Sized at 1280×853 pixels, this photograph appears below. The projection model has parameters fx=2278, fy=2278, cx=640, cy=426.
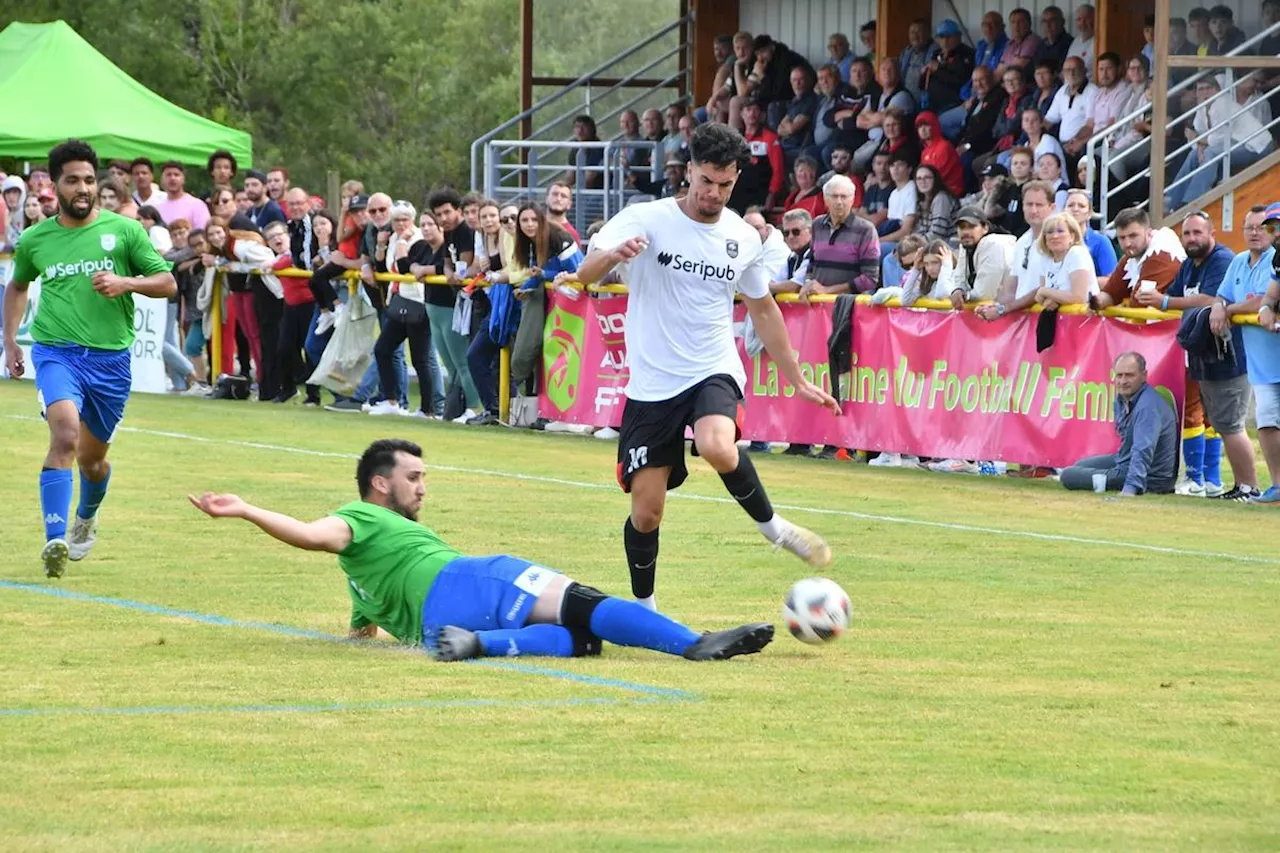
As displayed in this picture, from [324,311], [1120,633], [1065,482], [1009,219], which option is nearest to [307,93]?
[324,311]

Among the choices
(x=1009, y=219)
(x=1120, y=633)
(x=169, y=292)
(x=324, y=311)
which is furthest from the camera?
(x=324, y=311)

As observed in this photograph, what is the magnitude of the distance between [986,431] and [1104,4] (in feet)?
25.6

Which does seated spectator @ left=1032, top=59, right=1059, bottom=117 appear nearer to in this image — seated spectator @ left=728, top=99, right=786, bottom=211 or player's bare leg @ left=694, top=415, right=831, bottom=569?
seated spectator @ left=728, top=99, right=786, bottom=211

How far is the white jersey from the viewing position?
391 inches

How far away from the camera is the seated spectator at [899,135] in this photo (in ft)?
78.8

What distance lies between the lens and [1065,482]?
55.0 feet

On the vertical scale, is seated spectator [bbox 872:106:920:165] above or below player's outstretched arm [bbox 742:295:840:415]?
above

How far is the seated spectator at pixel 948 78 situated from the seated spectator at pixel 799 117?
1799mm

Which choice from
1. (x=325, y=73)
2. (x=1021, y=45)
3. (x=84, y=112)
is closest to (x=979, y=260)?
(x=1021, y=45)

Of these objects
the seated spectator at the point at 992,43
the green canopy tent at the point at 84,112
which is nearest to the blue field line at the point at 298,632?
the seated spectator at the point at 992,43

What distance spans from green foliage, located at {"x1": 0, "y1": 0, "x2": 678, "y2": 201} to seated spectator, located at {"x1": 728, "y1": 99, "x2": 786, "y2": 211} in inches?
1224

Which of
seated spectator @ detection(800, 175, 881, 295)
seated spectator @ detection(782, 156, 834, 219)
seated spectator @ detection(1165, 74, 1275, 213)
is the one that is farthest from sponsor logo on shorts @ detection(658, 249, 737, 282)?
seated spectator @ detection(782, 156, 834, 219)

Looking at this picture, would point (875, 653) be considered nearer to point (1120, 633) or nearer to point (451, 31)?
point (1120, 633)

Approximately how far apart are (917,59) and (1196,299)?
33.3 feet
